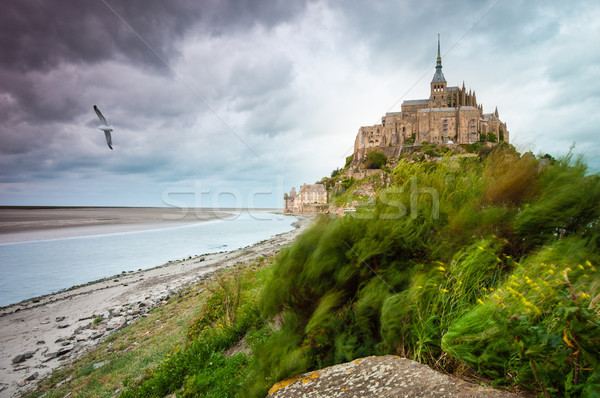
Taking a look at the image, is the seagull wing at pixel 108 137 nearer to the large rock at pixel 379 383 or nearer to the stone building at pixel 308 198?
the large rock at pixel 379 383

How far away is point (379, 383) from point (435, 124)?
6875cm

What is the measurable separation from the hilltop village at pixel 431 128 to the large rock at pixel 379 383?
49646 mm

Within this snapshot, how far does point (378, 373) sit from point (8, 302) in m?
15.7

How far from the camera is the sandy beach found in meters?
6.37

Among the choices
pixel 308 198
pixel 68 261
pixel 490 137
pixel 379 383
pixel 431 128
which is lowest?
pixel 68 261

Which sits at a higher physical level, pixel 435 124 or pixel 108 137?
pixel 435 124

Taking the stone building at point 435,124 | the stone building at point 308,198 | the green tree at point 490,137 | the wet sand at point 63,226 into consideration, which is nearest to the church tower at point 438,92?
the stone building at point 435,124

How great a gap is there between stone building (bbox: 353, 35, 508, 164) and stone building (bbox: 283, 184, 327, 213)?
1390 cm

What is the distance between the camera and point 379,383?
1.96 metres

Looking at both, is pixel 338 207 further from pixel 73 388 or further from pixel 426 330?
pixel 73 388

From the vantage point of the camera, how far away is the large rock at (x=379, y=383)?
172cm

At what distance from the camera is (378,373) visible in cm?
207

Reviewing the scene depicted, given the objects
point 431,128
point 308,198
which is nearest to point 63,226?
point 308,198

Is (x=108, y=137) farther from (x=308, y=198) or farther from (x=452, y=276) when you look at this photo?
(x=308, y=198)
